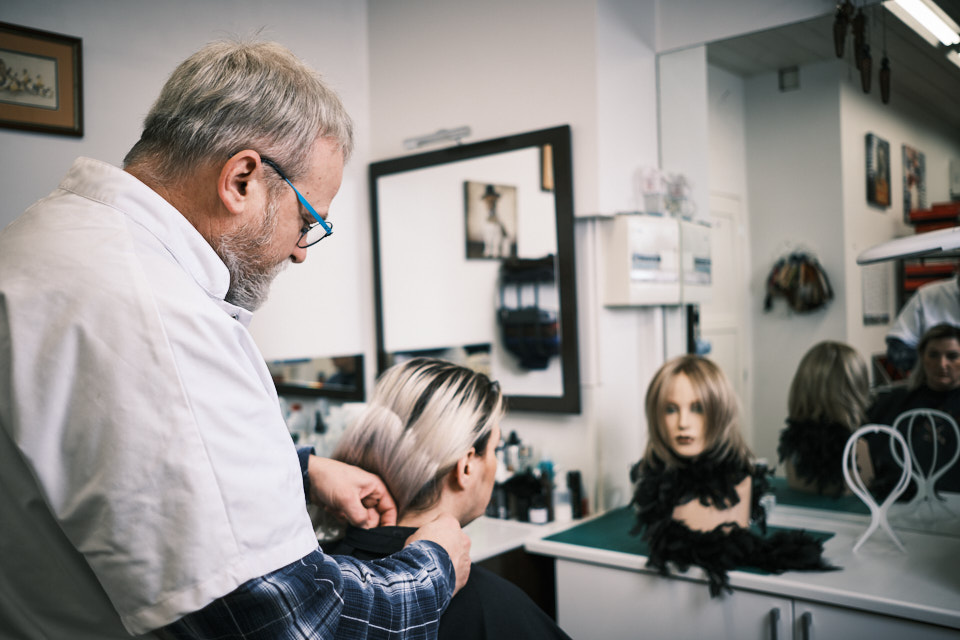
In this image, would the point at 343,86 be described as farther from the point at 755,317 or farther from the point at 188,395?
the point at 188,395

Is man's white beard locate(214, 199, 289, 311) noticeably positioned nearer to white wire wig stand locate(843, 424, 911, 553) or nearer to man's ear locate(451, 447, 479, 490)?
man's ear locate(451, 447, 479, 490)

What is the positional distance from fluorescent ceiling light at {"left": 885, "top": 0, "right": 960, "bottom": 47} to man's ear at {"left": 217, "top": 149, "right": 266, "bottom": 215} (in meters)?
2.18

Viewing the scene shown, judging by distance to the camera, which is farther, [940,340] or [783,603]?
[940,340]

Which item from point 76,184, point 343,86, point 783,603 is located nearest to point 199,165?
point 76,184

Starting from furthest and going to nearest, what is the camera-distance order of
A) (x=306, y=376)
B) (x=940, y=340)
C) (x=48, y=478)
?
1. (x=306, y=376)
2. (x=940, y=340)
3. (x=48, y=478)

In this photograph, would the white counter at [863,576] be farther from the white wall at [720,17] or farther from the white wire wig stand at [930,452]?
the white wall at [720,17]

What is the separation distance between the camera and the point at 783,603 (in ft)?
6.24

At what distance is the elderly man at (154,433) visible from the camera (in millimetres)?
728

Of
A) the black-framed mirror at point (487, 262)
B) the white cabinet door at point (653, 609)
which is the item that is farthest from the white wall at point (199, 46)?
the white cabinet door at point (653, 609)

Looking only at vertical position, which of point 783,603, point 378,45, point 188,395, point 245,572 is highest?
point 378,45

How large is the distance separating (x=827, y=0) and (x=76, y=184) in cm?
236

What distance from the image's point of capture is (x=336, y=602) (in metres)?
0.84

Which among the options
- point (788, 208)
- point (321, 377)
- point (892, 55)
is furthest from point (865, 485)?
point (321, 377)

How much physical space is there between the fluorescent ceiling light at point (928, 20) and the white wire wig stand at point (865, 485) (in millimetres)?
1176
